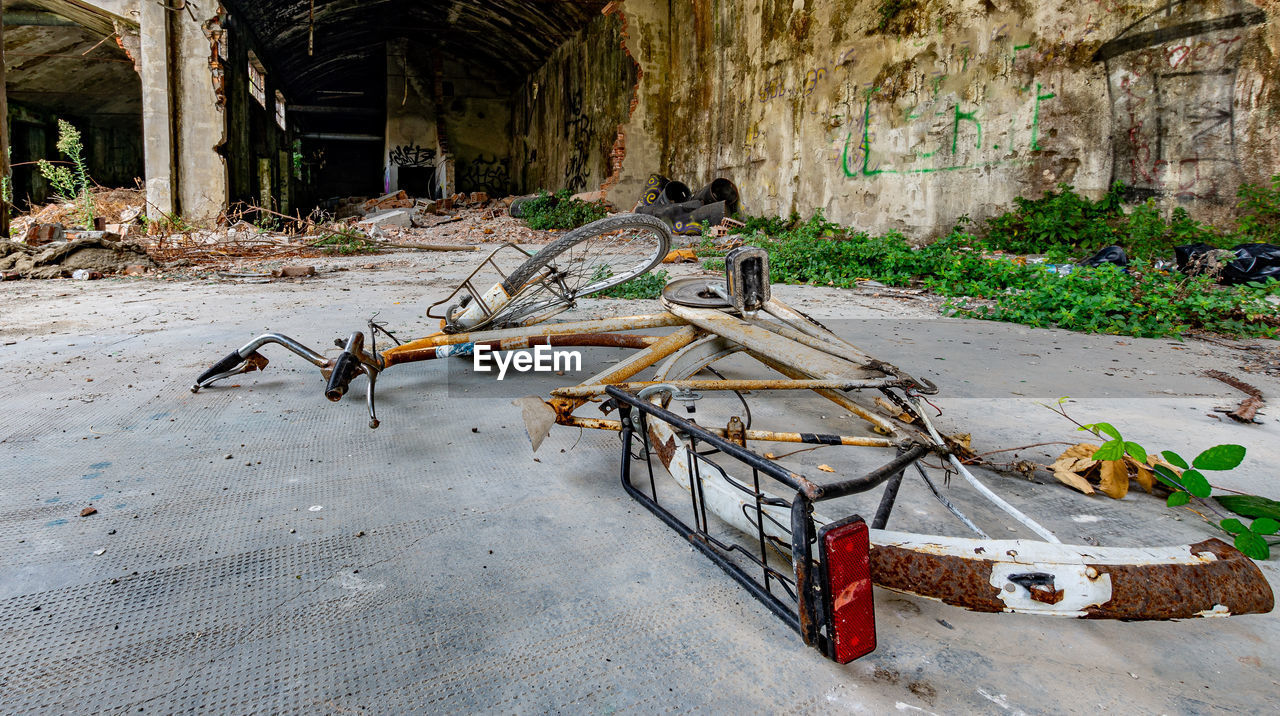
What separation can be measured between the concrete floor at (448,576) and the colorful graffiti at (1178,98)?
3.99 meters

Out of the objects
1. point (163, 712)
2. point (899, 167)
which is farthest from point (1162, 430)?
point (899, 167)

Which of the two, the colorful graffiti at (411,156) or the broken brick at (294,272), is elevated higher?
the colorful graffiti at (411,156)

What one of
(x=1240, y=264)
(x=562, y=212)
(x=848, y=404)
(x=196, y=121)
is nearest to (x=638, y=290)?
(x=848, y=404)

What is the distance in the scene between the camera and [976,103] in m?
7.16

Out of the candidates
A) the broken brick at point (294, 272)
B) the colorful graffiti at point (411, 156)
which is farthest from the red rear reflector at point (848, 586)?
the colorful graffiti at point (411, 156)

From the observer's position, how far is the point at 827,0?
8.89 metres

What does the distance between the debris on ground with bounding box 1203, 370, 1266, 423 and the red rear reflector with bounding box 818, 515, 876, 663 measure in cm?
234

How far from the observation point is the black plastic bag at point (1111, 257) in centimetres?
552

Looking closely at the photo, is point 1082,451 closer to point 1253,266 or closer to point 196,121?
point 1253,266

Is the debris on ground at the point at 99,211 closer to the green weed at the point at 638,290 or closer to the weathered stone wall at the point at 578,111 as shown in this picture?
the weathered stone wall at the point at 578,111

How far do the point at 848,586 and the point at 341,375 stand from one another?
188 centimetres

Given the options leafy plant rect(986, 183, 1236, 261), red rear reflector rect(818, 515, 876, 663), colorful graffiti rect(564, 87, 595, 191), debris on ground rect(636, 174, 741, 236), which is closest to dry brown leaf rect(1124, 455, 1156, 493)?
red rear reflector rect(818, 515, 876, 663)

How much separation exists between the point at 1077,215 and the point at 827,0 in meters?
4.58

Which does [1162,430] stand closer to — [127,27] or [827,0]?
[827,0]
